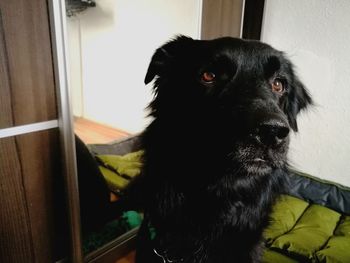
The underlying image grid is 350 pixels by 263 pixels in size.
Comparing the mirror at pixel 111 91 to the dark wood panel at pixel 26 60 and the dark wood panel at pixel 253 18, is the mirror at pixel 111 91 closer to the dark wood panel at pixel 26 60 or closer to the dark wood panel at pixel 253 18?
the dark wood panel at pixel 26 60

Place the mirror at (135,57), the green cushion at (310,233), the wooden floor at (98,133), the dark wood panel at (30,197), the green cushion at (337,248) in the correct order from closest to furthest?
the dark wood panel at (30,197)
the green cushion at (337,248)
the green cushion at (310,233)
the wooden floor at (98,133)
the mirror at (135,57)

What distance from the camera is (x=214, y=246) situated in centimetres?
88

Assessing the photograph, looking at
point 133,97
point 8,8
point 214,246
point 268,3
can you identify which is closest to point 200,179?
point 214,246

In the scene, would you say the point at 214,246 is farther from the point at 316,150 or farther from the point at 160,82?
the point at 316,150

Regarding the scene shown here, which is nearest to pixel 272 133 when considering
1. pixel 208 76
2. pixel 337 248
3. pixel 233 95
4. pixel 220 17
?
pixel 233 95

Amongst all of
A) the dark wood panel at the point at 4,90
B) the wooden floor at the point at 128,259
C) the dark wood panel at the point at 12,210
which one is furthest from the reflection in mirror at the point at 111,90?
the dark wood panel at the point at 4,90

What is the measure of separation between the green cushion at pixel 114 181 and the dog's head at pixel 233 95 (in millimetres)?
914

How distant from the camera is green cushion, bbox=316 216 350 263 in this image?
1304 millimetres

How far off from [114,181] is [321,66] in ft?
5.78

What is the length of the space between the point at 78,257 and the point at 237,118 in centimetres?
97

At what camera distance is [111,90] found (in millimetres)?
2291

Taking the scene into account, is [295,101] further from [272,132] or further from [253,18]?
[253,18]

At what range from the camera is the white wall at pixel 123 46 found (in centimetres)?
187

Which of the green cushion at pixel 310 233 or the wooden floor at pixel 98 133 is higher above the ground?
the wooden floor at pixel 98 133
